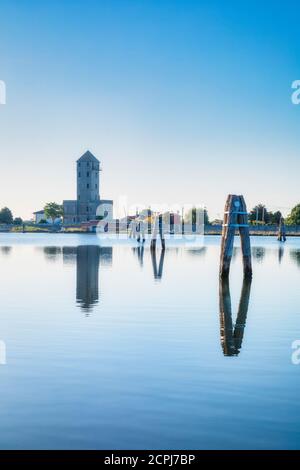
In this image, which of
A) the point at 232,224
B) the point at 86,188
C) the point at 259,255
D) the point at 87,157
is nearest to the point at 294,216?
the point at 86,188

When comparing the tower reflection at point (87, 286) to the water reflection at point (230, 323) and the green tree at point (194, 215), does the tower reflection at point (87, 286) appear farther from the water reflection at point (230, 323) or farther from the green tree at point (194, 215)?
the green tree at point (194, 215)

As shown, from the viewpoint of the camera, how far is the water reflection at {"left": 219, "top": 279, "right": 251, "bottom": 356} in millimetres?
10734

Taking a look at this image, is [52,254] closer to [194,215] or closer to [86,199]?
[194,215]

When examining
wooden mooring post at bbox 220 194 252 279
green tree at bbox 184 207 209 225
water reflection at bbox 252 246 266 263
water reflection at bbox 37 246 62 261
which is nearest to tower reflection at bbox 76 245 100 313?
wooden mooring post at bbox 220 194 252 279

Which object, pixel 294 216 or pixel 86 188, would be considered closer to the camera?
pixel 294 216

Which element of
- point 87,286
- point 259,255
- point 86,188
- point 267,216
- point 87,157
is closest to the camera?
point 87,286

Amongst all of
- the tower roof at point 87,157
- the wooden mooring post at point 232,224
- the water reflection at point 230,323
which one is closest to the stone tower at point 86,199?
the tower roof at point 87,157

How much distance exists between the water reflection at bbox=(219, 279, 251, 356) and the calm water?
1.4 inches

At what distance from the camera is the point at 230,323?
13.5 m

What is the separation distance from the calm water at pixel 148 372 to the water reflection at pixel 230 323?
1.4 inches

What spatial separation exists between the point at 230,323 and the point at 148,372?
204 inches

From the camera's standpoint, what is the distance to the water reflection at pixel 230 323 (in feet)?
35.2

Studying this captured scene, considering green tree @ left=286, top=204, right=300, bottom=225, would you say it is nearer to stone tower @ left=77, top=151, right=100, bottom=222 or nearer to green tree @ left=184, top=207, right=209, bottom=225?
green tree @ left=184, top=207, right=209, bottom=225
